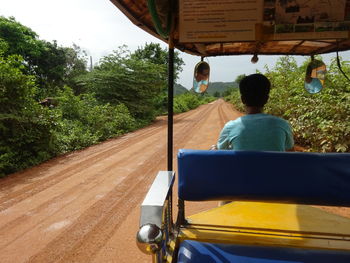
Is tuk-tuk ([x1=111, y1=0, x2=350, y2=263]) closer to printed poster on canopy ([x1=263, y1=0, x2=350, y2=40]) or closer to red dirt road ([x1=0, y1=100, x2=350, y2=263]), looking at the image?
printed poster on canopy ([x1=263, y1=0, x2=350, y2=40])

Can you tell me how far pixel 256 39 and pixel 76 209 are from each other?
3474 mm

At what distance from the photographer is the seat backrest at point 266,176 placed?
5.24 ft

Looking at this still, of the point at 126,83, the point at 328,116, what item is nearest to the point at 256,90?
the point at 328,116

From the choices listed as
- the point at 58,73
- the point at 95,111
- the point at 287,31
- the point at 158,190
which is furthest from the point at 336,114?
the point at 58,73

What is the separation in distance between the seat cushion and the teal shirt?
745 millimetres

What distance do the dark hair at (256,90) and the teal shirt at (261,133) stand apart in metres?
0.13

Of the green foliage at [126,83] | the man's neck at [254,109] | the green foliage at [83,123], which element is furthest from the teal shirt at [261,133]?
the green foliage at [126,83]

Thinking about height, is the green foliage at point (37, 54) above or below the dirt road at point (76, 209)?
above

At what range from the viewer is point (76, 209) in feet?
12.7

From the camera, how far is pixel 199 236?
1863mm

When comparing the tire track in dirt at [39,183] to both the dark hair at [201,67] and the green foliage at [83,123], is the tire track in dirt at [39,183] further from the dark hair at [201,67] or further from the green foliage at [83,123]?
the dark hair at [201,67]

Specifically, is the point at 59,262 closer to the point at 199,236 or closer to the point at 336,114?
the point at 199,236

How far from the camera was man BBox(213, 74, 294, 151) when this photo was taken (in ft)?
6.44

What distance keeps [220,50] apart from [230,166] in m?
1.95
